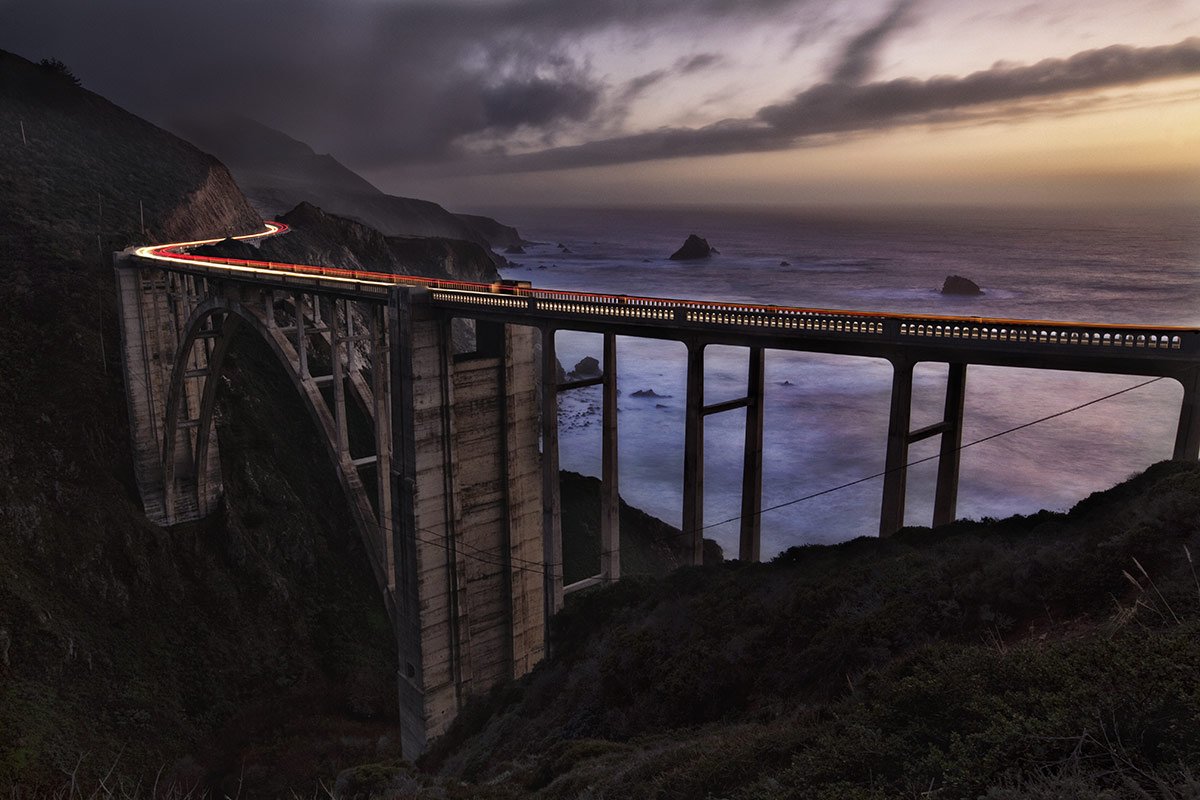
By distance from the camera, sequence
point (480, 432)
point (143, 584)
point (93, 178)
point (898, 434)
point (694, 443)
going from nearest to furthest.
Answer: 1. point (898, 434)
2. point (694, 443)
3. point (480, 432)
4. point (143, 584)
5. point (93, 178)

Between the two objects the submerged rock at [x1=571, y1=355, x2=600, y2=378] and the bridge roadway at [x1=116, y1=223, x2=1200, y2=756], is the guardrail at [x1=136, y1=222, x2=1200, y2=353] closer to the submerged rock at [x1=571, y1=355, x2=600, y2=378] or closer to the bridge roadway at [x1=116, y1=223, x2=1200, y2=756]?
the bridge roadway at [x1=116, y1=223, x2=1200, y2=756]

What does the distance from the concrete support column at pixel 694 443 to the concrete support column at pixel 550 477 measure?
5.24 meters

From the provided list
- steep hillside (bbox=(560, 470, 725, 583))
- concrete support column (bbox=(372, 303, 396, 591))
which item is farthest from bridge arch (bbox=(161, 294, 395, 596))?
steep hillside (bbox=(560, 470, 725, 583))

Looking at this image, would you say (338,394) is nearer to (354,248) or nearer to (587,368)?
(587,368)

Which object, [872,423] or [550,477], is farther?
[872,423]

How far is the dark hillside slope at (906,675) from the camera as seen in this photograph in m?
8.32

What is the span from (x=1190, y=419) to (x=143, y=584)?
146ft

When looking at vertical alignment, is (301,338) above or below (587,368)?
above

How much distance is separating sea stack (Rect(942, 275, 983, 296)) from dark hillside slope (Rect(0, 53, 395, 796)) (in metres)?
118

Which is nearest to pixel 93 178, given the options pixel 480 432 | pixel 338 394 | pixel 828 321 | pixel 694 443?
pixel 338 394

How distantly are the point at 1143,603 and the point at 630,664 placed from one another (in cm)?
1234

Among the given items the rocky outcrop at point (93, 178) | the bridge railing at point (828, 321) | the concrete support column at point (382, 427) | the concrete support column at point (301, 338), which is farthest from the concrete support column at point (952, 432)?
the rocky outcrop at point (93, 178)

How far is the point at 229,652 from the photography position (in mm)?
37500

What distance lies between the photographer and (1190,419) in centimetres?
1506
